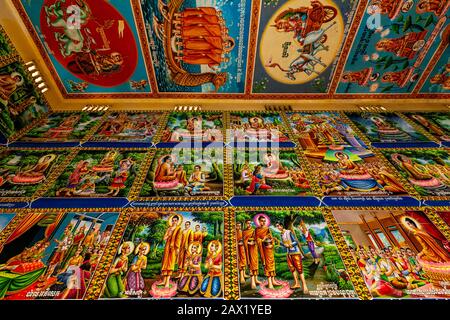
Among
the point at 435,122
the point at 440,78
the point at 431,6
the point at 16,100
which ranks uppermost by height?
the point at 431,6

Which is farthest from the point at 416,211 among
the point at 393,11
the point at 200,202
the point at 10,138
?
the point at 10,138

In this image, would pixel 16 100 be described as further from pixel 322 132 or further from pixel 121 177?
pixel 322 132

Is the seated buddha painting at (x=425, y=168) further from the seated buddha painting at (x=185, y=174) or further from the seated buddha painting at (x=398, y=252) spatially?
the seated buddha painting at (x=185, y=174)

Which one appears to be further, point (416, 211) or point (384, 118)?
point (384, 118)

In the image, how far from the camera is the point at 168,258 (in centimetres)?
545

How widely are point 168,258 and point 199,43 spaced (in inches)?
236

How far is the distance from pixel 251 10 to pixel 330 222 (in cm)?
581

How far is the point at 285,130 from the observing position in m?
8.74

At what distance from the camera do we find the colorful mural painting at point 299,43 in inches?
321

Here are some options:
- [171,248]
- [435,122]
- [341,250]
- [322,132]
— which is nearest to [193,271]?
[171,248]

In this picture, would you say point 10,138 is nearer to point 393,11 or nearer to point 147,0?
point 147,0

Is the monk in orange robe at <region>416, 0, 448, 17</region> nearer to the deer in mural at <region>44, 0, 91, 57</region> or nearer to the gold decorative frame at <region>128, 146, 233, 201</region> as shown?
the gold decorative frame at <region>128, 146, 233, 201</region>

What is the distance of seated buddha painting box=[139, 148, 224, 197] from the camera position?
676 centimetres

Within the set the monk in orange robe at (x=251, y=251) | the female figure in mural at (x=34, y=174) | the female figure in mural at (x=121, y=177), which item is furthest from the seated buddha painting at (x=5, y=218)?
the monk in orange robe at (x=251, y=251)
